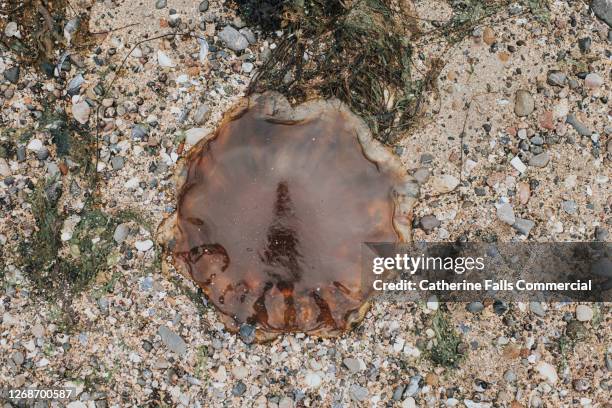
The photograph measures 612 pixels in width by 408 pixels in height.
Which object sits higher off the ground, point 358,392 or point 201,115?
point 201,115

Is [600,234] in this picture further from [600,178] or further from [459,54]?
[459,54]

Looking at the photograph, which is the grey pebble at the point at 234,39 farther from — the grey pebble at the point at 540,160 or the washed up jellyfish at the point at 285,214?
the grey pebble at the point at 540,160

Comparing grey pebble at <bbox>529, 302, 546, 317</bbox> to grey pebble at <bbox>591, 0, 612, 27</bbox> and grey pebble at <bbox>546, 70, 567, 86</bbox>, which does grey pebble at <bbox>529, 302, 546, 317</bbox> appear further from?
grey pebble at <bbox>591, 0, 612, 27</bbox>

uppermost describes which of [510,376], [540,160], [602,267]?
[540,160]

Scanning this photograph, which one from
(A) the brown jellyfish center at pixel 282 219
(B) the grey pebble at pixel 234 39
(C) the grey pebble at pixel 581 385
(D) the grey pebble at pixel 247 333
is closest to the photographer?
(A) the brown jellyfish center at pixel 282 219

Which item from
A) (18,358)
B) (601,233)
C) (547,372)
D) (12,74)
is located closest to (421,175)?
(601,233)

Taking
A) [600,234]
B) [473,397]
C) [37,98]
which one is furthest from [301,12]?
[473,397]

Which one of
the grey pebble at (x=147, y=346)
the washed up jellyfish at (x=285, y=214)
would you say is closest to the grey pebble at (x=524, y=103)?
the washed up jellyfish at (x=285, y=214)

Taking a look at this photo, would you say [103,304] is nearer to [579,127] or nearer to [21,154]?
[21,154]
